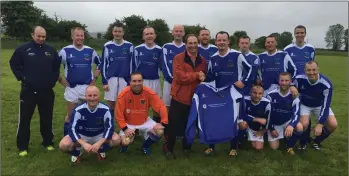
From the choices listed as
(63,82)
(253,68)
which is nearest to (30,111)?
(63,82)

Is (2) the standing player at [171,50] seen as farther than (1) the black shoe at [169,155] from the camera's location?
Yes

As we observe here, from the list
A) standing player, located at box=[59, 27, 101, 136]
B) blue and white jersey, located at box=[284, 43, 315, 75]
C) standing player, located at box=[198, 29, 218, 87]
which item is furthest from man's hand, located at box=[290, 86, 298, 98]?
standing player, located at box=[59, 27, 101, 136]

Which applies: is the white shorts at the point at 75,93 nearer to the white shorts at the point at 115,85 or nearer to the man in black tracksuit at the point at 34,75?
the man in black tracksuit at the point at 34,75

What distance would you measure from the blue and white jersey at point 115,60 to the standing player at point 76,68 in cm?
28

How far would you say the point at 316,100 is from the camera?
6.02m

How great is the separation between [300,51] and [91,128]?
4.36 metres

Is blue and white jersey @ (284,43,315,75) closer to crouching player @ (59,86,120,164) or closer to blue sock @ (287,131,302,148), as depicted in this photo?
blue sock @ (287,131,302,148)

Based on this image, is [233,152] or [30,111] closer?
[30,111]

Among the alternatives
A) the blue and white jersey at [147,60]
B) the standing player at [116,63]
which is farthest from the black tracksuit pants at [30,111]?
the blue and white jersey at [147,60]

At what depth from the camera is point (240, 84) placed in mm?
5332

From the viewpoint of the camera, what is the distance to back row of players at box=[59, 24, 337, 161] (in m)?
5.52

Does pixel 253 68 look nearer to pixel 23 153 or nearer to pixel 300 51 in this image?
pixel 300 51

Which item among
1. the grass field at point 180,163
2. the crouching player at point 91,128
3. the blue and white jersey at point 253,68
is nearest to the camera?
the grass field at point 180,163

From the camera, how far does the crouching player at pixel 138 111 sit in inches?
214
